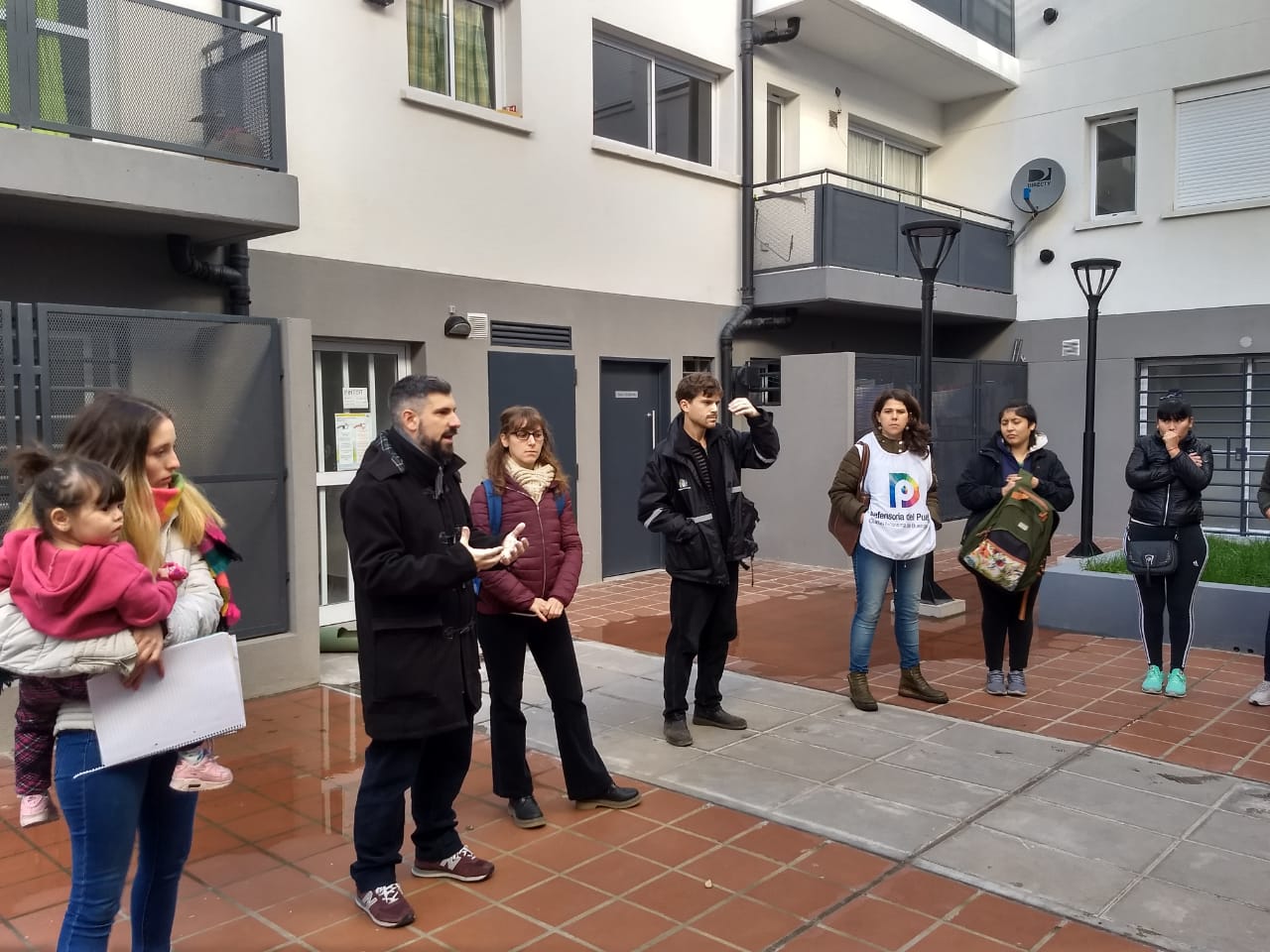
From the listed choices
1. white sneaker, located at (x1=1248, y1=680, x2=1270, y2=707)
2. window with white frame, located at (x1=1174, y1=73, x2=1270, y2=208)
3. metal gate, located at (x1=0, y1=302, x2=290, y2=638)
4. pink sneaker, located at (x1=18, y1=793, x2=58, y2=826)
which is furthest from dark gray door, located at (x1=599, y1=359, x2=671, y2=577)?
pink sneaker, located at (x1=18, y1=793, x2=58, y2=826)

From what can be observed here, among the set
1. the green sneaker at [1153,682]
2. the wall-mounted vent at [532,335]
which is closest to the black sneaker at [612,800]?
the green sneaker at [1153,682]

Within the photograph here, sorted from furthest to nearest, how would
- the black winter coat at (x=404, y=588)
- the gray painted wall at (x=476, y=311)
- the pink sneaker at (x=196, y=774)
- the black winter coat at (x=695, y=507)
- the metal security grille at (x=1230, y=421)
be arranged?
1. the metal security grille at (x=1230, y=421)
2. the gray painted wall at (x=476, y=311)
3. the black winter coat at (x=695, y=507)
4. the black winter coat at (x=404, y=588)
5. the pink sneaker at (x=196, y=774)

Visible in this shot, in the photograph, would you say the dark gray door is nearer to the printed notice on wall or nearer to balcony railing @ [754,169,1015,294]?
balcony railing @ [754,169,1015,294]

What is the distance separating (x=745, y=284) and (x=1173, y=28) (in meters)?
6.50

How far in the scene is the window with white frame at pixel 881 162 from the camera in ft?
44.3

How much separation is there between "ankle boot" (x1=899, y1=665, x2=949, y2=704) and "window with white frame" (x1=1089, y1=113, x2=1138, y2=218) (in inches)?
388

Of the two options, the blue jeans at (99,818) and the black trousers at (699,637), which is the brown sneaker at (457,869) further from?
the black trousers at (699,637)

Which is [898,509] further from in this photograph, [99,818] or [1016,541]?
[99,818]

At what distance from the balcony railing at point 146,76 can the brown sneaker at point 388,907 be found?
435 cm

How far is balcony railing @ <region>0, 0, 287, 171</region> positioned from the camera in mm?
5336

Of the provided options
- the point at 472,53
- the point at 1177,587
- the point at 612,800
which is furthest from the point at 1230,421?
the point at 612,800

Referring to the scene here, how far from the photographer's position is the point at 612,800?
4438mm

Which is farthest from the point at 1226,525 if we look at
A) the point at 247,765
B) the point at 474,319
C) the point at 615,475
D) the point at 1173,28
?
the point at 247,765

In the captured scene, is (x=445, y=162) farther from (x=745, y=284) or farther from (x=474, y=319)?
(x=745, y=284)
